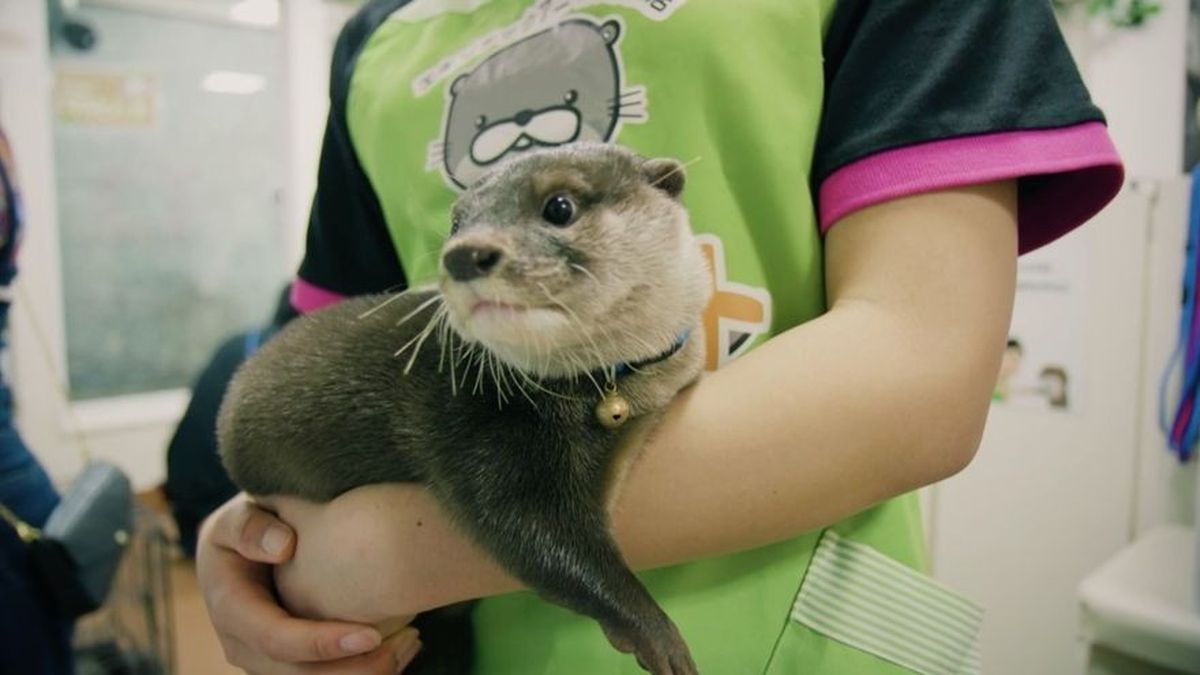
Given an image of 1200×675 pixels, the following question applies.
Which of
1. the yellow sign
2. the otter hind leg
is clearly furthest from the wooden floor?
the yellow sign

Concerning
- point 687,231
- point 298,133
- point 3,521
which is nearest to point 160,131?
point 298,133

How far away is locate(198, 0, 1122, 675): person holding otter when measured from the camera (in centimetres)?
53

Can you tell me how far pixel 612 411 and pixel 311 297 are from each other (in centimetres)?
54

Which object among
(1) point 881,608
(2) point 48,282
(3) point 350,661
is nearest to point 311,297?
(3) point 350,661

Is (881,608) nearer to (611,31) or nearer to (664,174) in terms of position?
(664,174)

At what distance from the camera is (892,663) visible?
597mm

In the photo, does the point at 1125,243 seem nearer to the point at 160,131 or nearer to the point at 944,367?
the point at 944,367

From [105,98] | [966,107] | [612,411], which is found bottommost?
[105,98]

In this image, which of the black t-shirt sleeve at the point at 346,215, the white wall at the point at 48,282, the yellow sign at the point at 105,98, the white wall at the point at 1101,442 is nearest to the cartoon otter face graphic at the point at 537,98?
the black t-shirt sleeve at the point at 346,215

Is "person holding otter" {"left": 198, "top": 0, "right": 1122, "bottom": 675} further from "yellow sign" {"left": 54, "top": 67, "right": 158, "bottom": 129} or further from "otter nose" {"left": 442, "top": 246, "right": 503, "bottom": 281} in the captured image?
"yellow sign" {"left": 54, "top": 67, "right": 158, "bottom": 129}

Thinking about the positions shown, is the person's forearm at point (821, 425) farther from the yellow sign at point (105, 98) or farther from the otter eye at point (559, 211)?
the yellow sign at point (105, 98)

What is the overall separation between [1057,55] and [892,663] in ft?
1.58

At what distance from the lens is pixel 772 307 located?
2.10ft

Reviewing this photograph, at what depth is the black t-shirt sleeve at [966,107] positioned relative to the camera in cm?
53
